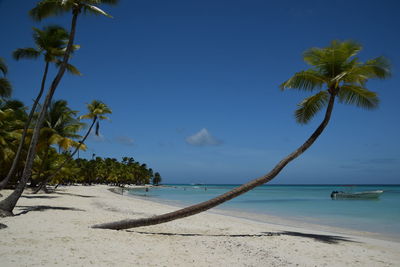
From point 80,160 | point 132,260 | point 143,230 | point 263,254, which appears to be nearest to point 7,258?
point 132,260

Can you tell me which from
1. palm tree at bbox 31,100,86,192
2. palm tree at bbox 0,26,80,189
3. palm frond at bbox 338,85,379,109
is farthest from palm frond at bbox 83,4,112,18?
palm tree at bbox 31,100,86,192

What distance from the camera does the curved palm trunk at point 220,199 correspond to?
8.41 m

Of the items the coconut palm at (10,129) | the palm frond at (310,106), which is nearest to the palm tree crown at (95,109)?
the coconut palm at (10,129)

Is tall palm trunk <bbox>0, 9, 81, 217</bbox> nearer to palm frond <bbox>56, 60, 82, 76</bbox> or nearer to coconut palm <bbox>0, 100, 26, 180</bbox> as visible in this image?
palm frond <bbox>56, 60, 82, 76</bbox>

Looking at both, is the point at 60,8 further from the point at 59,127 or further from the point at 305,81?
the point at 59,127

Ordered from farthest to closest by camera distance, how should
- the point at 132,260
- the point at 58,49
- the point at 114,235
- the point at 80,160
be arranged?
the point at 80,160
the point at 58,49
the point at 114,235
the point at 132,260

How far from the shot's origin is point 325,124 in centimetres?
908

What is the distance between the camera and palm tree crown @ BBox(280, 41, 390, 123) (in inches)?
348

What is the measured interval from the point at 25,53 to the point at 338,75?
12.6 metres

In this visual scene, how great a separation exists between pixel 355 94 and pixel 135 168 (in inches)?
4046

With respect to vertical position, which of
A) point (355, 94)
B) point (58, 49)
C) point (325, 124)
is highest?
point (58, 49)

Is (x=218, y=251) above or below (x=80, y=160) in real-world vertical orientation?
below

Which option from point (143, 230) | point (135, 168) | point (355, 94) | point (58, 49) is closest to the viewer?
point (143, 230)

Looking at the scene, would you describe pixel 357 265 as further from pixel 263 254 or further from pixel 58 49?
pixel 58 49
